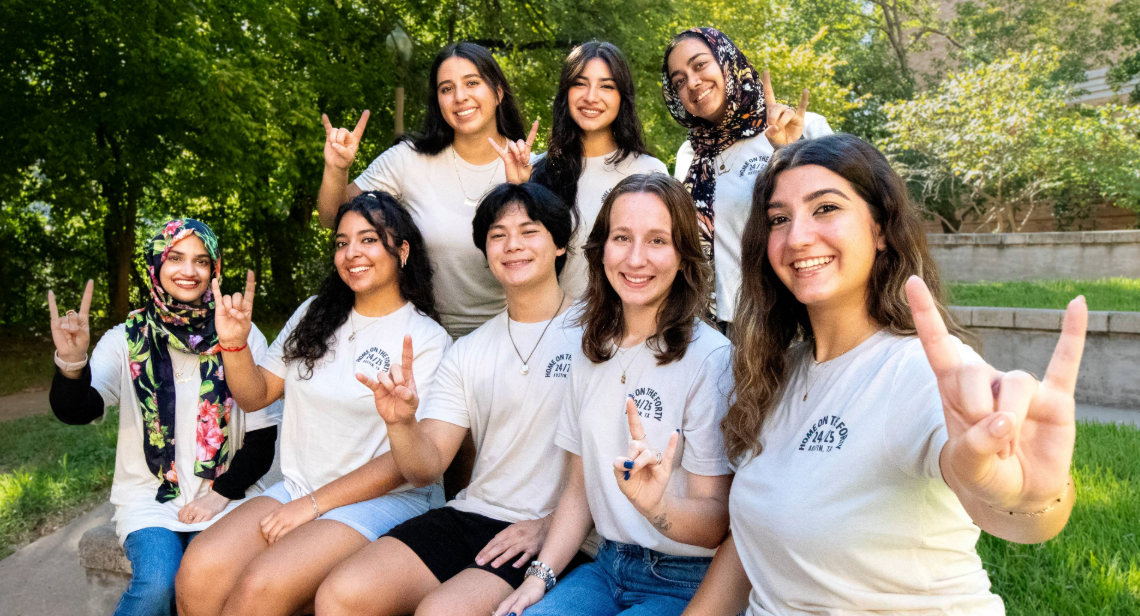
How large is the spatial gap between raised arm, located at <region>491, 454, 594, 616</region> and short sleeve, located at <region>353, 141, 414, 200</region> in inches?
65.8

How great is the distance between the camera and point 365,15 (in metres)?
12.2

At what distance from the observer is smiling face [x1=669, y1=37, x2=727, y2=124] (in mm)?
3377

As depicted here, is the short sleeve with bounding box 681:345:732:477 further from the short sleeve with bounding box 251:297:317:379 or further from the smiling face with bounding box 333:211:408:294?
the short sleeve with bounding box 251:297:317:379

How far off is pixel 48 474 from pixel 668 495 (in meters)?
5.46

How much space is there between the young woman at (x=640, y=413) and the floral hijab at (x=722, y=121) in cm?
88

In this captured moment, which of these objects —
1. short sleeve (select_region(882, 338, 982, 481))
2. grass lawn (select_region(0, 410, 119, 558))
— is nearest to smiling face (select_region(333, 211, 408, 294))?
short sleeve (select_region(882, 338, 982, 481))

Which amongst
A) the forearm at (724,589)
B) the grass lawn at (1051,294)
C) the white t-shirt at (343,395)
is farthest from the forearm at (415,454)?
the grass lawn at (1051,294)

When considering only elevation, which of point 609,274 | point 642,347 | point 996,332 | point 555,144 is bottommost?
point 996,332

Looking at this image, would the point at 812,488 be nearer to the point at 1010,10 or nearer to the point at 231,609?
the point at 231,609

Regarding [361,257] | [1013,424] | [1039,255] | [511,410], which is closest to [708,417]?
[511,410]

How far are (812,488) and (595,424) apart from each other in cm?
84

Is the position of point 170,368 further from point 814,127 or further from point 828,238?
point 814,127

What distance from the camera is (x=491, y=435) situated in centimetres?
290

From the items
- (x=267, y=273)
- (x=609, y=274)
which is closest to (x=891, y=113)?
(x=267, y=273)
